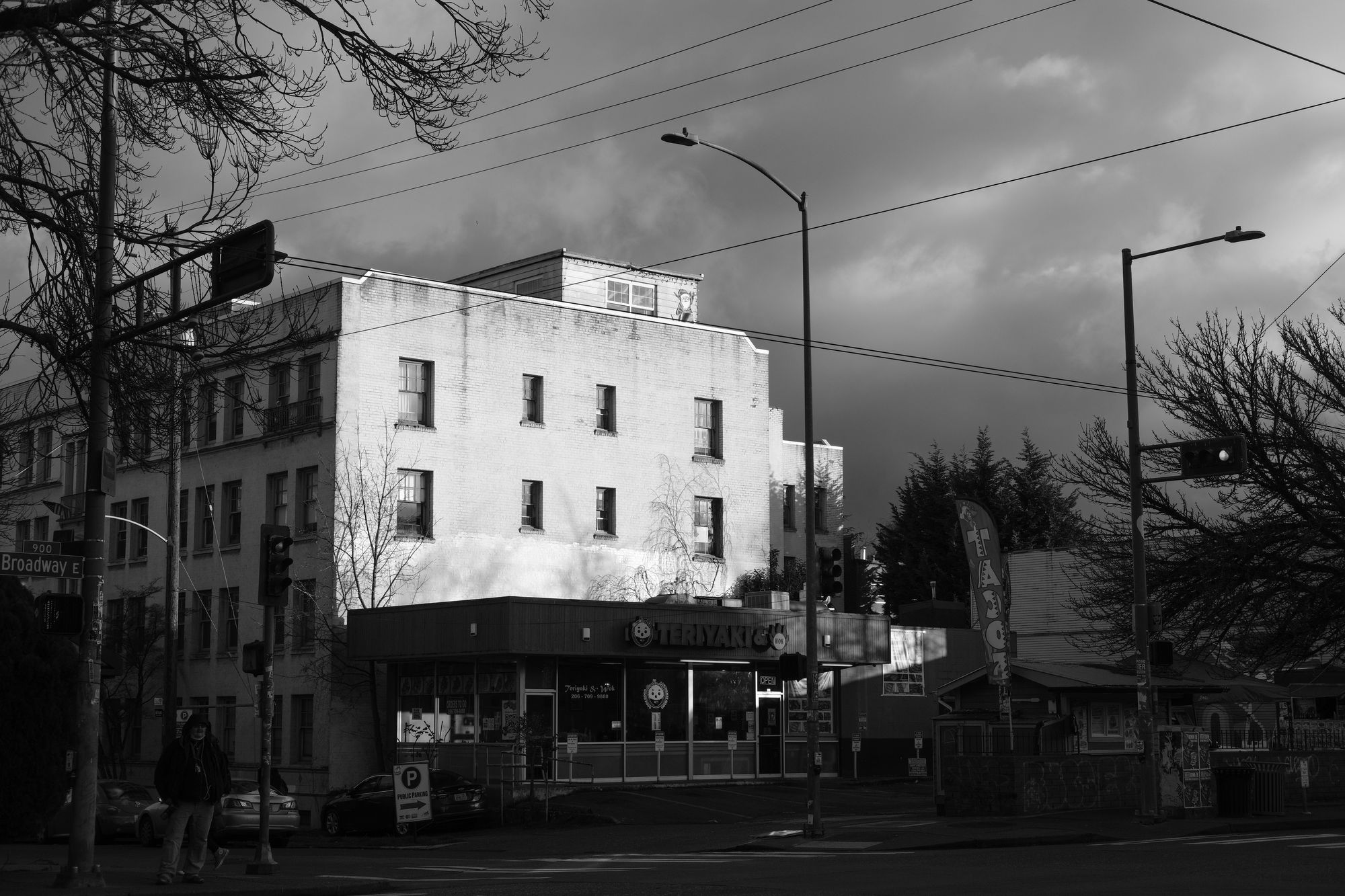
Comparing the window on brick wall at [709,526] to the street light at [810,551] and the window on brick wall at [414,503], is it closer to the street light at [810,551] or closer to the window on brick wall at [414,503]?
the window on brick wall at [414,503]

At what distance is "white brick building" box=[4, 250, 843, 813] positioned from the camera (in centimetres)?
4416

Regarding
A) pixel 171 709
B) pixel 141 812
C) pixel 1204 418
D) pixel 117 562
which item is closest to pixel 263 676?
pixel 141 812

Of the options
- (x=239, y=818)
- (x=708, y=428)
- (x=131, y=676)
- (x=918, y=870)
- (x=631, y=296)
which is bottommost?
(x=239, y=818)

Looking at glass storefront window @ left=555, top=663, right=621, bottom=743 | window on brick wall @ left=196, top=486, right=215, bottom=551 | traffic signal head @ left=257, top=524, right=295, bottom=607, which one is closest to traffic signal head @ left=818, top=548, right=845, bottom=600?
traffic signal head @ left=257, top=524, right=295, bottom=607

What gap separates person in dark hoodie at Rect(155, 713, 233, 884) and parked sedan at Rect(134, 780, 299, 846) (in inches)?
457

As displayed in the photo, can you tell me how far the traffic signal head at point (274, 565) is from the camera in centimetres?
2145

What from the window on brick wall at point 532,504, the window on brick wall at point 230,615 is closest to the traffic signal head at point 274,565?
the window on brick wall at point 532,504

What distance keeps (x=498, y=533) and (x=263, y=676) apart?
2490 centimetres

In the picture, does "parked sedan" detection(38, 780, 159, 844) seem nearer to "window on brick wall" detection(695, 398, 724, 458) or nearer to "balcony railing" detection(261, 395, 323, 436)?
"balcony railing" detection(261, 395, 323, 436)

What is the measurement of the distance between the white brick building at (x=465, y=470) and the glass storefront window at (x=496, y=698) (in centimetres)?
564

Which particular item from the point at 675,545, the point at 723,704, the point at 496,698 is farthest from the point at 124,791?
the point at 675,545

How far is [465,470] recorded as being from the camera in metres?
46.2

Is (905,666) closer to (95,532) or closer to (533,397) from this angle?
(533,397)

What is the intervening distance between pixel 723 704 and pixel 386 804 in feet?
38.1
